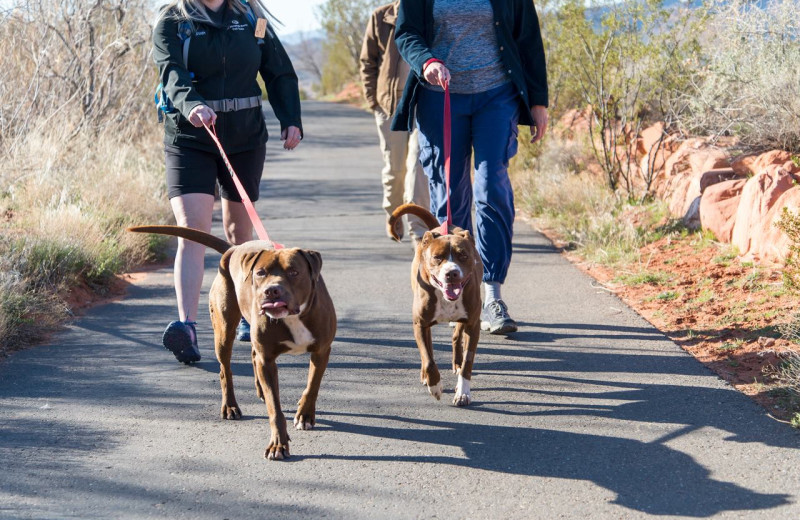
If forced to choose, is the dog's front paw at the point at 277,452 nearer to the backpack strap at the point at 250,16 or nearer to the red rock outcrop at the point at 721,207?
the backpack strap at the point at 250,16

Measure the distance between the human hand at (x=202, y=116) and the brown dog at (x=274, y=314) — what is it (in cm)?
68

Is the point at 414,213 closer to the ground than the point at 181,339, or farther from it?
farther from it

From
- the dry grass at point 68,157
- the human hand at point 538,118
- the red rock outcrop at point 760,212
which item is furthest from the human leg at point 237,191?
the red rock outcrop at point 760,212

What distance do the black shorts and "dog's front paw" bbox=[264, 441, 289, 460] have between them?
181 cm

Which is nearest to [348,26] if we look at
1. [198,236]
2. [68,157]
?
[68,157]

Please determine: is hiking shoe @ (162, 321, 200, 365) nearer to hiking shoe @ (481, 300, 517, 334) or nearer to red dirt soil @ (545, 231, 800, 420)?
hiking shoe @ (481, 300, 517, 334)

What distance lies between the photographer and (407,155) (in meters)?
8.87

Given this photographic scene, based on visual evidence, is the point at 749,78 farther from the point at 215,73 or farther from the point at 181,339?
the point at 181,339

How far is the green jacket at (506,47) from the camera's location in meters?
5.63

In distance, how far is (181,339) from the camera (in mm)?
5309

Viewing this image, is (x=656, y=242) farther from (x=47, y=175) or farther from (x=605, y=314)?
(x=47, y=175)

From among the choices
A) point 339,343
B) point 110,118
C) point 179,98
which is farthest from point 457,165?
point 110,118

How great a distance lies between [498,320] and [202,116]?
2.22m

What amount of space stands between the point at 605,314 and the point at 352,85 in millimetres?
39349
